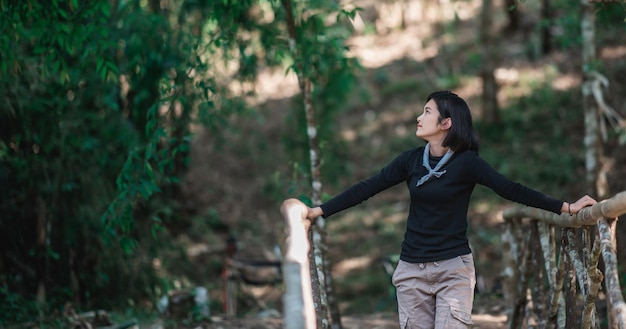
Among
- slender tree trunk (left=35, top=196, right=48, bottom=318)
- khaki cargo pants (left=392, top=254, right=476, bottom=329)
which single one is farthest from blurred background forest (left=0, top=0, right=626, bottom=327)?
khaki cargo pants (left=392, top=254, right=476, bottom=329)

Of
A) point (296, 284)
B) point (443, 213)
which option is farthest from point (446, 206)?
point (296, 284)

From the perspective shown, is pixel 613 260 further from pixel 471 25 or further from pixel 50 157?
pixel 471 25

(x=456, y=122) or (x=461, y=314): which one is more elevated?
(x=456, y=122)

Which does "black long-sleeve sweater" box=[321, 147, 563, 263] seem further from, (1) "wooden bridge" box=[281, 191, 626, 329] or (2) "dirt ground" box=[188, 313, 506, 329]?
(2) "dirt ground" box=[188, 313, 506, 329]

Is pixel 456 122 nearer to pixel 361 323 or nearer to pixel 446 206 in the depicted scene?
pixel 446 206

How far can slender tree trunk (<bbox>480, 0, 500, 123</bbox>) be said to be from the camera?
43.9ft

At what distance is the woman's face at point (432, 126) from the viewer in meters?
3.65

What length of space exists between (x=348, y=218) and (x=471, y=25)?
8172mm

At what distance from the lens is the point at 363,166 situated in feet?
47.8

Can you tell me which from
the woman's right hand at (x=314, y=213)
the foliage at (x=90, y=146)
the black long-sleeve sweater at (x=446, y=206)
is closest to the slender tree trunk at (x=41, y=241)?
the foliage at (x=90, y=146)

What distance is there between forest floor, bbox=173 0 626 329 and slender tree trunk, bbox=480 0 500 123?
0.82 m

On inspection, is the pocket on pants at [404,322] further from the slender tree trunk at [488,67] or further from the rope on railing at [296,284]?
the slender tree trunk at [488,67]

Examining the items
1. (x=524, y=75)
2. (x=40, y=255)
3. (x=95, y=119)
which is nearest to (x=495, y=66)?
(x=524, y=75)

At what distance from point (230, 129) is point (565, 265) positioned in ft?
30.8
